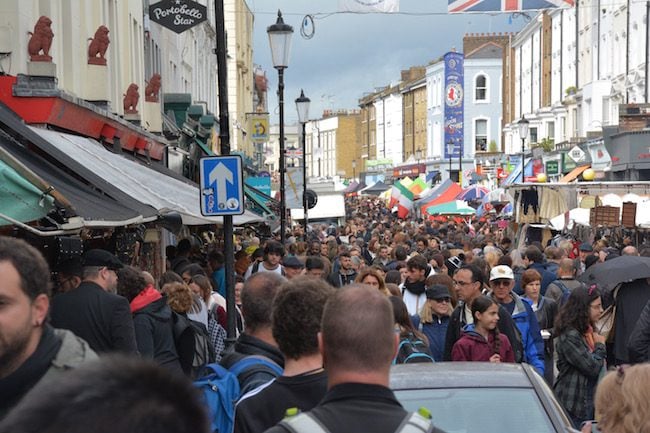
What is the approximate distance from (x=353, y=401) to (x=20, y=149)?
8.53 metres

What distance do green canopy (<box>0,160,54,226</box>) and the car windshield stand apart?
11.7 feet

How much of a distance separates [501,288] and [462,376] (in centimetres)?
426

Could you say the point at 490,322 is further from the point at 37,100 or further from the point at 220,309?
the point at 37,100

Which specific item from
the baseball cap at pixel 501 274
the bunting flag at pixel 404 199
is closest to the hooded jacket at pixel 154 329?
the baseball cap at pixel 501 274

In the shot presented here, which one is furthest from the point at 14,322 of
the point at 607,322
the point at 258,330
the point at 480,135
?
the point at 480,135

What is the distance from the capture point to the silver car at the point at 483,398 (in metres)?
5.83

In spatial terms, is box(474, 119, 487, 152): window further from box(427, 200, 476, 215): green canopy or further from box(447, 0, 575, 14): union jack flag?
box(447, 0, 575, 14): union jack flag

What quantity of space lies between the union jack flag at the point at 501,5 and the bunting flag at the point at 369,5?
956 mm

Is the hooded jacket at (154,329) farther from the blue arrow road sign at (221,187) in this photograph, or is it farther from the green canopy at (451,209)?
the green canopy at (451,209)

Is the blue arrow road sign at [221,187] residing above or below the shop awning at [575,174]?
above

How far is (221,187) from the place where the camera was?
1168 cm

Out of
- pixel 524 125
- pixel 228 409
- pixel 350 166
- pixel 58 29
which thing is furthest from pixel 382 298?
pixel 350 166

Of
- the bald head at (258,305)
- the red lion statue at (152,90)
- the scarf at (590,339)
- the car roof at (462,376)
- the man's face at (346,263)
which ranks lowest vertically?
the man's face at (346,263)

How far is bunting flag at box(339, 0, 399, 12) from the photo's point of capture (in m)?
18.7
